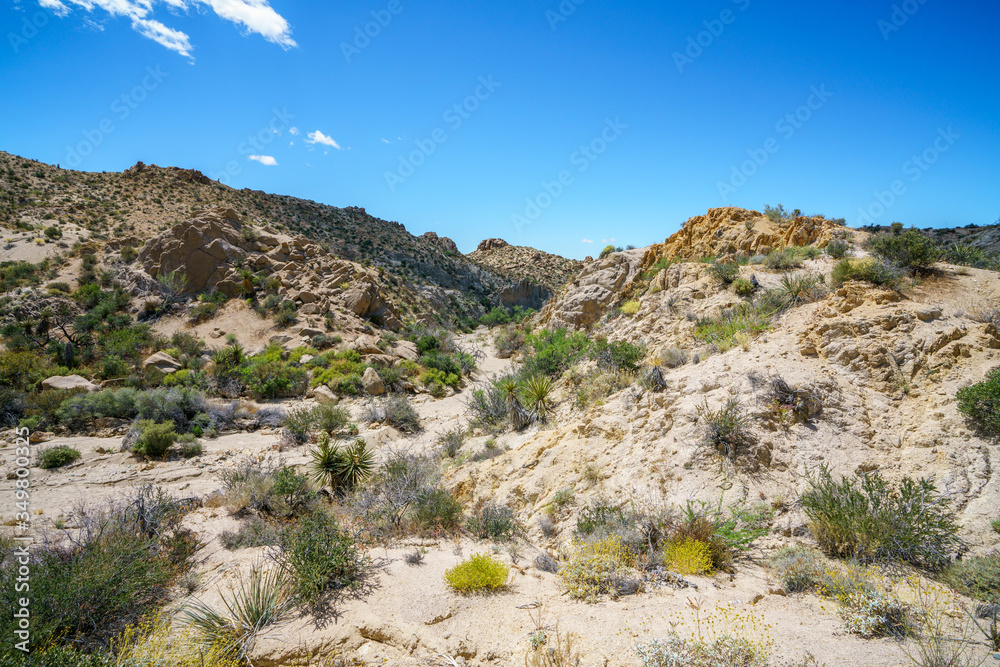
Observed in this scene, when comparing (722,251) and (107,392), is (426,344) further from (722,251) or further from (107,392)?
(722,251)

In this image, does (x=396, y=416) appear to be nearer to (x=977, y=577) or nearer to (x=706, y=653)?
(x=706, y=653)

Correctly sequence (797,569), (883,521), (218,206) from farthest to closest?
(218,206)
(883,521)
(797,569)

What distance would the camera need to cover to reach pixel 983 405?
194 inches

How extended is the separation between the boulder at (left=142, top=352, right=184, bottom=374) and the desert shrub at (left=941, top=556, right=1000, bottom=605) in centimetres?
2004

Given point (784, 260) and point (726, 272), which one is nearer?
point (784, 260)

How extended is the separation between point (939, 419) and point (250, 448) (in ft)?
45.7

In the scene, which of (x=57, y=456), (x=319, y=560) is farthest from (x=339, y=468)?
(x=57, y=456)

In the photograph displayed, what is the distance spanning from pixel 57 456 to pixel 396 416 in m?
7.67

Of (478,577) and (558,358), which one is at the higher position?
(558,358)

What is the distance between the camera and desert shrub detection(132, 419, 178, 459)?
9484 millimetres

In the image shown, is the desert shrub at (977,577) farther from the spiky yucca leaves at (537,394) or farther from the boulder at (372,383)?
the boulder at (372,383)

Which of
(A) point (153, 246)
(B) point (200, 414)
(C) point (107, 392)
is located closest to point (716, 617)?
(B) point (200, 414)

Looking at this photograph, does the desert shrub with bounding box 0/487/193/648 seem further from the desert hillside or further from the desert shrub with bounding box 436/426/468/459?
the desert shrub with bounding box 436/426/468/459

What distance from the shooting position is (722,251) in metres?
13.4
